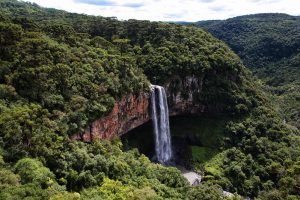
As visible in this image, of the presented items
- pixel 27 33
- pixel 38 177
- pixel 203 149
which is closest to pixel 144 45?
pixel 203 149

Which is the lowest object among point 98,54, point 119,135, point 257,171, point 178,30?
point 257,171

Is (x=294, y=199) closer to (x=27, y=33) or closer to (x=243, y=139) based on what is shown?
(x=243, y=139)

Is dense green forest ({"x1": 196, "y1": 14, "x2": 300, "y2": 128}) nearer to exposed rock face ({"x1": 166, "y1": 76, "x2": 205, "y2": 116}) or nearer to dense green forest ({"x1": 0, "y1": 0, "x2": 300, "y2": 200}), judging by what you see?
dense green forest ({"x1": 0, "y1": 0, "x2": 300, "y2": 200})

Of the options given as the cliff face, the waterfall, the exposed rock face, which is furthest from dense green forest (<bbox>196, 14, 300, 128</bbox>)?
the waterfall

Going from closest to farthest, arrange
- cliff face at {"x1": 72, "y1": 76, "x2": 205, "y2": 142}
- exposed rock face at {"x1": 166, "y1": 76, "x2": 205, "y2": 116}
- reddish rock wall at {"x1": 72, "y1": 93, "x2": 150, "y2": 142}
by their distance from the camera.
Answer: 1. reddish rock wall at {"x1": 72, "y1": 93, "x2": 150, "y2": 142}
2. cliff face at {"x1": 72, "y1": 76, "x2": 205, "y2": 142}
3. exposed rock face at {"x1": 166, "y1": 76, "x2": 205, "y2": 116}

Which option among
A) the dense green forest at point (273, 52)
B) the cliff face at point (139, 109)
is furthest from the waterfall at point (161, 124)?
the dense green forest at point (273, 52)

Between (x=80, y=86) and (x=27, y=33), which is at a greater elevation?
(x=27, y=33)
